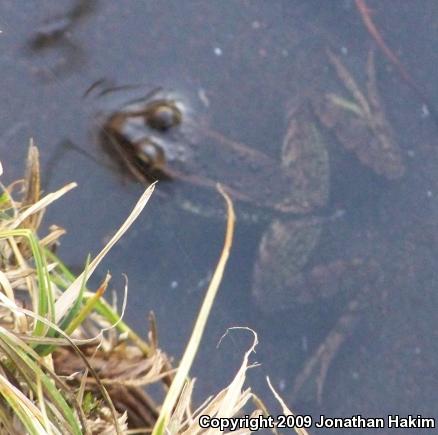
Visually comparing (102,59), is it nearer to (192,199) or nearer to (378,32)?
(192,199)

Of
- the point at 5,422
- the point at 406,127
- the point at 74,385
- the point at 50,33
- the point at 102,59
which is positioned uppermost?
the point at 50,33

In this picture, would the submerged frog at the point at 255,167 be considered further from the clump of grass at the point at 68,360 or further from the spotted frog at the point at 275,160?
the clump of grass at the point at 68,360

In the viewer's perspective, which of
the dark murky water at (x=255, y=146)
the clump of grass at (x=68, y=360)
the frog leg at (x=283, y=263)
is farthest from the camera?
the frog leg at (x=283, y=263)

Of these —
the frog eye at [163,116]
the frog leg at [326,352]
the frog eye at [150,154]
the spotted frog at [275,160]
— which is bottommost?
the frog leg at [326,352]

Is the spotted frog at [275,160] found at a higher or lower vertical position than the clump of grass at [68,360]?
lower

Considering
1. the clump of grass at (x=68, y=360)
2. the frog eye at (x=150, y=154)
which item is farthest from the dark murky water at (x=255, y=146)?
the clump of grass at (x=68, y=360)

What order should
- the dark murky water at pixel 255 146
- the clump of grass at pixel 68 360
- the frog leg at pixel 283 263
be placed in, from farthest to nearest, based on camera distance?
the frog leg at pixel 283 263
the dark murky water at pixel 255 146
the clump of grass at pixel 68 360

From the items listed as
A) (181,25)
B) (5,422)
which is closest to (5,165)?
→ (181,25)
